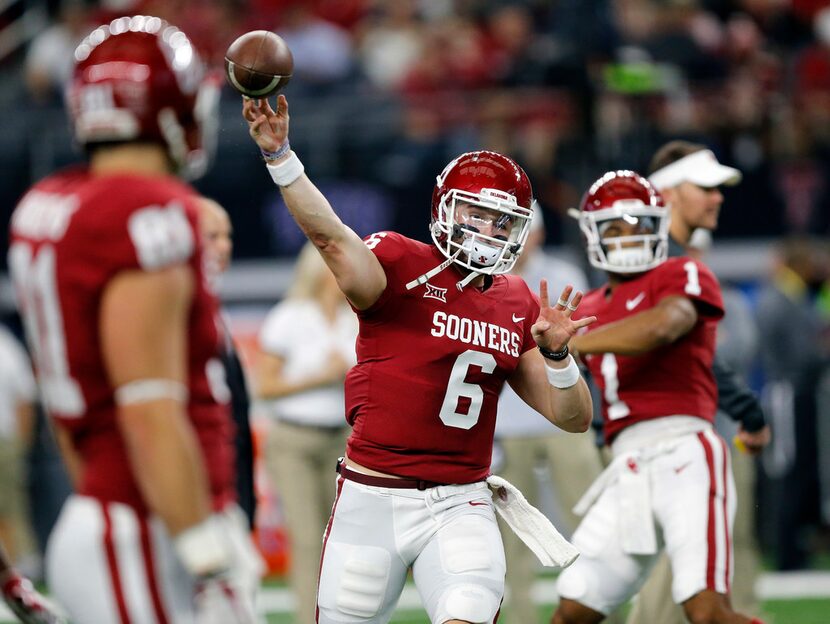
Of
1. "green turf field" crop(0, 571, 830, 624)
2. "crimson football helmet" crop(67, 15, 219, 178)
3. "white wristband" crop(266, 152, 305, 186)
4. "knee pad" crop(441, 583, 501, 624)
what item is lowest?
"green turf field" crop(0, 571, 830, 624)

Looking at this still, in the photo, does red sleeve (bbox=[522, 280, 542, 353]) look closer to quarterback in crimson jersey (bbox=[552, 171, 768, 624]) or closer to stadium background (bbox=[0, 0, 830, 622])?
quarterback in crimson jersey (bbox=[552, 171, 768, 624])

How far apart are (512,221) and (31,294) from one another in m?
1.93

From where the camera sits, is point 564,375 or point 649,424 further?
point 649,424

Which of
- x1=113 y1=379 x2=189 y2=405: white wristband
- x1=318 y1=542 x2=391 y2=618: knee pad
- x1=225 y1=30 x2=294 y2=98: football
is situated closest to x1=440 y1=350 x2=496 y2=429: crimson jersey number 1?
x1=318 y1=542 x2=391 y2=618: knee pad

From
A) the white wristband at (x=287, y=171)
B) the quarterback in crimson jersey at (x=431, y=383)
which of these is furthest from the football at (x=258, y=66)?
the white wristband at (x=287, y=171)

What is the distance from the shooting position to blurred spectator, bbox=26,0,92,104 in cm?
1287

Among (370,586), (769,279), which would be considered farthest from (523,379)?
(769,279)

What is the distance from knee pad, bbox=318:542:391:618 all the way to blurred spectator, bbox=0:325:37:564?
5.18 metres

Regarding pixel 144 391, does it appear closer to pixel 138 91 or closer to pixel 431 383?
pixel 138 91

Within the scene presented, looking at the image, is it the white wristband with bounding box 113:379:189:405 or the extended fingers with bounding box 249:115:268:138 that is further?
the extended fingers with bounding box 249:115:268:138

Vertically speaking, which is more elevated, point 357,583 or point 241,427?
point 241,427

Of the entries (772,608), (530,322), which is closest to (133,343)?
(530,322)

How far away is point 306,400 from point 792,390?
419 cm

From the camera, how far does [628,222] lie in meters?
5.38
